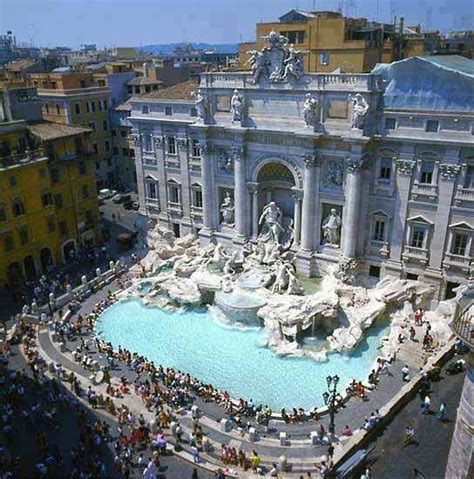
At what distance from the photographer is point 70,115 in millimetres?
59125

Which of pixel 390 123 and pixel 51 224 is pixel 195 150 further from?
pixel 390 123

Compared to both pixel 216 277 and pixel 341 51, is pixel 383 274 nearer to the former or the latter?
pixel 216 277

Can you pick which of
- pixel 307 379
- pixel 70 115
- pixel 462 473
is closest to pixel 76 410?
pixel 307 379

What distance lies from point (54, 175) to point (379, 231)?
2740cm

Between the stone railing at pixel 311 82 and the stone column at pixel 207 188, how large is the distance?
16.8ft

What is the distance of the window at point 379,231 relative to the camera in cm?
3628

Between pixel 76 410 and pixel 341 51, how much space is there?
3745 cm

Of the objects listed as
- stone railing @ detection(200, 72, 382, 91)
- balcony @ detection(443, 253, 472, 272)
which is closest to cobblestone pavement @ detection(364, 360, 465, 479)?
balcony @ detection(443, 253, 472, 272)

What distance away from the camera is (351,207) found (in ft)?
117

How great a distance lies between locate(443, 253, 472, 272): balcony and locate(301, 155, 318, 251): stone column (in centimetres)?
976

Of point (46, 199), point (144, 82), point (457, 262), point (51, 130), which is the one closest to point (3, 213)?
point (46, 199)

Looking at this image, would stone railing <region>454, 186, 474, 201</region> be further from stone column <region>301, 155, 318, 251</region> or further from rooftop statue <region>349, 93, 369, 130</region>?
stone column <region>301, 155, 318, 251</region>

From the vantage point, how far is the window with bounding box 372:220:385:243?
36.3 m

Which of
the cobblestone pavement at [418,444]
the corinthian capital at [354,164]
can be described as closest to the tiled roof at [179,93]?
the corinthian capital at [354,164]
